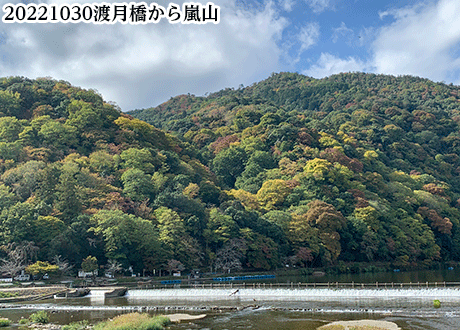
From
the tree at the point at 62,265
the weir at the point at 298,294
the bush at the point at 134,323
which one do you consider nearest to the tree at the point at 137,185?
the tree at the point at 62,265

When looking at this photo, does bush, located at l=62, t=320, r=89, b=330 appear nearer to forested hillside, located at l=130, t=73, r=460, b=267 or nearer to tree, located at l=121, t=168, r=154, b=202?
forested hillside, located at l=130, t=73, r=460, b=267

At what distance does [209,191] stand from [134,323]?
60367 millimetres

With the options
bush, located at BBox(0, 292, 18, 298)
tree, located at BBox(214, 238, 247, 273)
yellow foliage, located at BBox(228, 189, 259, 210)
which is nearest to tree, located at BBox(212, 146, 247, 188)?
yellow foliage, located at BBox(228, 189, 259, 210)

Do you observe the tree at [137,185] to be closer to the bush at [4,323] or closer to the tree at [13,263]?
the tree at [13,263]

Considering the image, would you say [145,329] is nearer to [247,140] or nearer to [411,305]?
[411,305]

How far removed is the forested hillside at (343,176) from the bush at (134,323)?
44.2 meters

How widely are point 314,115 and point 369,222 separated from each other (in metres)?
92.4

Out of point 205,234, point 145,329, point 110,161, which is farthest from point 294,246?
point 145,329

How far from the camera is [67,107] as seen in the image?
340 ft

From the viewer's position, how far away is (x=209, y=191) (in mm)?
91250

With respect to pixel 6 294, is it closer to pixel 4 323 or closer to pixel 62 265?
pixel 62 265

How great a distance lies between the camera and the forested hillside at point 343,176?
289 ft

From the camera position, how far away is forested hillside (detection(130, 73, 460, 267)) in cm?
8819

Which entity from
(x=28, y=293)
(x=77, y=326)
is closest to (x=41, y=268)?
(x=28, y=293)
